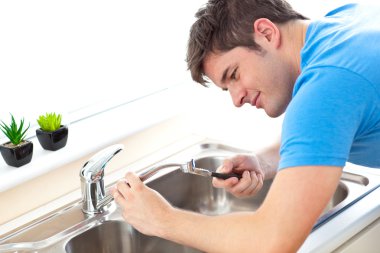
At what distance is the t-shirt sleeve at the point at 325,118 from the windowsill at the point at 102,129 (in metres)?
0.69

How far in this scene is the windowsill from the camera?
155 cm

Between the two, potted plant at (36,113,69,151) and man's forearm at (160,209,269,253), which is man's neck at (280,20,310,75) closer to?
man's forearm at (160,209,269,253)

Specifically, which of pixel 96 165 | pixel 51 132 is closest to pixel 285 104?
pixel 96 165

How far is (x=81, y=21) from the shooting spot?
72.6 inches

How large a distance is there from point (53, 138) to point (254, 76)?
1.83 feet

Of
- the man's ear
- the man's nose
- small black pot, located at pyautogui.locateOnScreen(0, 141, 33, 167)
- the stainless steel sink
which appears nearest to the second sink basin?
the stainless steel sink

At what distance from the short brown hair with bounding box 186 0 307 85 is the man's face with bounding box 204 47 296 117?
0.02m

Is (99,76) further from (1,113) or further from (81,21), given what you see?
(1,113)

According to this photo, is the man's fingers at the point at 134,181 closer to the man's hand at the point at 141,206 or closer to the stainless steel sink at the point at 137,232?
the man's hand at the point at 141,206

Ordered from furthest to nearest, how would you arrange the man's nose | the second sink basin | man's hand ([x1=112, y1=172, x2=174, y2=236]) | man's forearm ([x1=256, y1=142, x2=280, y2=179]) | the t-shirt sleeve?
man's forearm ([x1=256, y1=142, x2=280, y2=179]) < the second sink basin < the man's nose < man's hand ([x1=112, y1=172, x2=174, y2=236]) < the t-shirt sleeve

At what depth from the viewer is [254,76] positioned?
1385mm

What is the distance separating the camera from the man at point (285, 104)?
3.62ft

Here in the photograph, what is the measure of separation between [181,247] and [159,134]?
17.1 inches

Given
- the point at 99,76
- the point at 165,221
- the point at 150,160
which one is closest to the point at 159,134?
the point at 150,160
